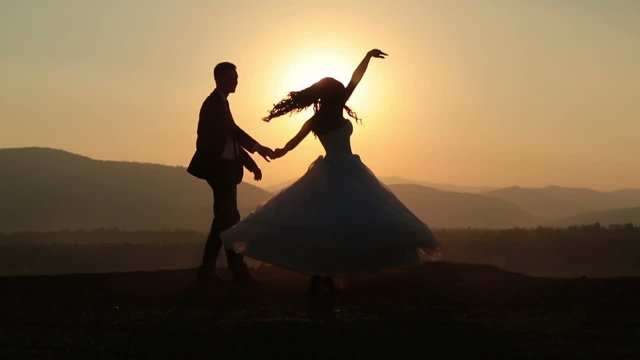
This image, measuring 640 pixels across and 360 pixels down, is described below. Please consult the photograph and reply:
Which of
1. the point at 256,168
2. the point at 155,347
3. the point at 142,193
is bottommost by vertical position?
the point at 155,347

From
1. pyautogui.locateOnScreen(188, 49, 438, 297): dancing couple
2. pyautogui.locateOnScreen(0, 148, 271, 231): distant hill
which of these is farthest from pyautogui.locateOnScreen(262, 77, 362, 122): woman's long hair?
pyautogui.locateOnScreen(0, 148, 271, 231): distant hill

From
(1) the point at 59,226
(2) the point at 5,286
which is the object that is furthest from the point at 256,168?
(1) the point at 59,226

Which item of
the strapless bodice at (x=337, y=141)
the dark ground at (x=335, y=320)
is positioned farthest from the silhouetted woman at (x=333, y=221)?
the dark ground at (x=335, y=320)

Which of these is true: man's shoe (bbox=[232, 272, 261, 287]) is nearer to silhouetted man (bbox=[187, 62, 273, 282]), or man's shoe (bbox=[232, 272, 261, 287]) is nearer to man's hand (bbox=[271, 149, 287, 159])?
silhouetted man (bbox=[187, 62, 273, 282])

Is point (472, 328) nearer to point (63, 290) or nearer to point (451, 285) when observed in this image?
point (451, 285)

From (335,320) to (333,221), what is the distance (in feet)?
4.84

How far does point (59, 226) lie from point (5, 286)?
14940 cm

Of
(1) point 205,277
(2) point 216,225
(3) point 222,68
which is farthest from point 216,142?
(1) point 205,277

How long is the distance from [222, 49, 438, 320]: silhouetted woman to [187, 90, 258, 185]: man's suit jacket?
1.22m

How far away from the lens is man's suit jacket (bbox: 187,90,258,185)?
11.9 metres

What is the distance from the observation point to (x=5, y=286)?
12.9 m

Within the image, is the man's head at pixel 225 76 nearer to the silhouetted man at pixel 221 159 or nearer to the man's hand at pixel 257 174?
the silhouetted man at pixel 221 159

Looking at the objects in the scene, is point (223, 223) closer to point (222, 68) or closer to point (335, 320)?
point (222, 68)

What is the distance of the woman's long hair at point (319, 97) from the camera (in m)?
11.0
